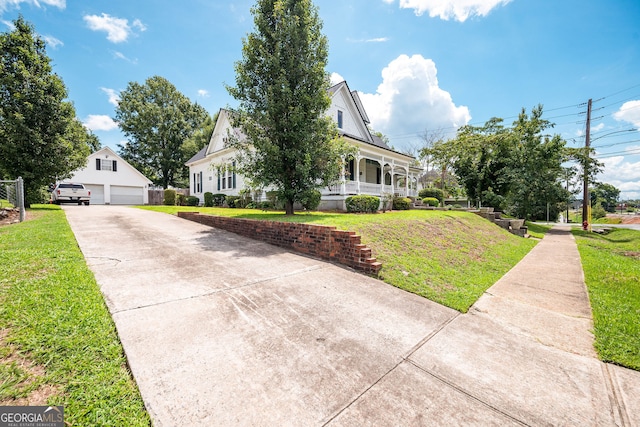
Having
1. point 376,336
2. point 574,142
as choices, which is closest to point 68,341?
point 376,336

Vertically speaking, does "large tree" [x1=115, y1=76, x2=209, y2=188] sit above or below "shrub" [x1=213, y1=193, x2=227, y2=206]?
above

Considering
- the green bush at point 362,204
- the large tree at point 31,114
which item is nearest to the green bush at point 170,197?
the large tree at point 31,114

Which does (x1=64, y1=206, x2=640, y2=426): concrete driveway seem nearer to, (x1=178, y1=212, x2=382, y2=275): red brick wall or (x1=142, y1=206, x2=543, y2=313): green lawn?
(x1=142, y1=206, x2=543, y2=313): green lawn

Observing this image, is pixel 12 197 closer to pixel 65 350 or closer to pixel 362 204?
pixel 65 350

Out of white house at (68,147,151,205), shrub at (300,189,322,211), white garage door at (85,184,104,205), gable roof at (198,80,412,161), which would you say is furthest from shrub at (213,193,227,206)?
white garage door at (85,184,104,205)

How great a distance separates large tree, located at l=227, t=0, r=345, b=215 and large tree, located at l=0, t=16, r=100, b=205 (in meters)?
10.8

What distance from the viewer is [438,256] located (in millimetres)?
6465

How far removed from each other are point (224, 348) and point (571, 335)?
162 inches

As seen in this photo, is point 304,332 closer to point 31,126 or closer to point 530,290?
point 530,290

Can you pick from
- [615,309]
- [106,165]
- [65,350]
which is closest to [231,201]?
[65,350]

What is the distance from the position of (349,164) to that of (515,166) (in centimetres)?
1149

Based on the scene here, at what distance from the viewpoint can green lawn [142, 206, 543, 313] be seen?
462 centimetres

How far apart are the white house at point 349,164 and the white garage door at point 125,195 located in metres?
8.11

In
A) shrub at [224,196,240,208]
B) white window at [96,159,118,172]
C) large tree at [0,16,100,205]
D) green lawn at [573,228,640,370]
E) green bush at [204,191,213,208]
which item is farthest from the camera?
white window at [96,159,118,172]
